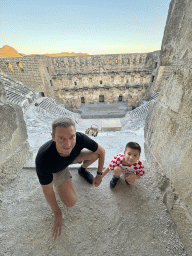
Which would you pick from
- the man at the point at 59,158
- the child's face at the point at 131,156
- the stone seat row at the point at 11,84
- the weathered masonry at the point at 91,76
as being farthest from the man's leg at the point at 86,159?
the weathered masonry at the point at 91,76

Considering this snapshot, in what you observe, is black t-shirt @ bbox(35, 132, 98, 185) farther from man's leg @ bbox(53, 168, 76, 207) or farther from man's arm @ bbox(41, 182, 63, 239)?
man's leg @ bbox(53, 168, 76, 207)

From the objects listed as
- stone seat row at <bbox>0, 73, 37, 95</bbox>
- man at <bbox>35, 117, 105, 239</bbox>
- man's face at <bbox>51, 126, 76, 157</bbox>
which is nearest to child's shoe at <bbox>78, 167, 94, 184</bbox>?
man at <bbox>35, 117, 105, 239</bbox>

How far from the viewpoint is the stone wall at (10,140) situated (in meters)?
1.29

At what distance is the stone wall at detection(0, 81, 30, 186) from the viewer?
129 cm

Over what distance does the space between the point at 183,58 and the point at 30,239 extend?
6.54 feet


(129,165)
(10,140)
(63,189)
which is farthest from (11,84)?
(129,165)

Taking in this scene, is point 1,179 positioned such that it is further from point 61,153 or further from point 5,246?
point 61,153

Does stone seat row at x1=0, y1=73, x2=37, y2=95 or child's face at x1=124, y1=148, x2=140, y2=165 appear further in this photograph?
stone seat row at x1=0, y1=73, x2=37, y2=95

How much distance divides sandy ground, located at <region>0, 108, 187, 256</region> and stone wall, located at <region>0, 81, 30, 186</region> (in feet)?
0.61

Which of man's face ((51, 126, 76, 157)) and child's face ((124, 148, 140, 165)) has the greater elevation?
man's face ((51, 126, 76, 157))

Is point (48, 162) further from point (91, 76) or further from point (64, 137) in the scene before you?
point (91, 76)

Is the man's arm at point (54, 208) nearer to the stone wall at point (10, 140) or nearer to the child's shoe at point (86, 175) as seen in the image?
the child's shoe at point (86, 175)

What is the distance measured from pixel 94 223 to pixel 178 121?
1.23 meters

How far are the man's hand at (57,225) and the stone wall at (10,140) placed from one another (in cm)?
81
